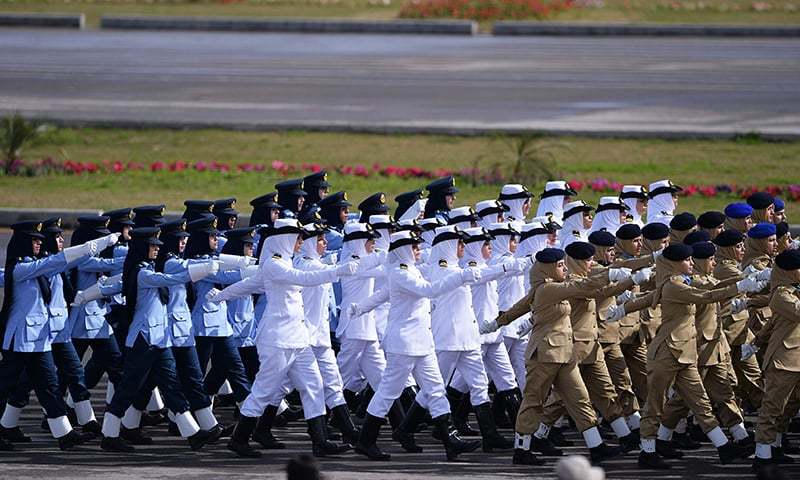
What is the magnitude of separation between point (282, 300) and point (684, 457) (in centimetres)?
343

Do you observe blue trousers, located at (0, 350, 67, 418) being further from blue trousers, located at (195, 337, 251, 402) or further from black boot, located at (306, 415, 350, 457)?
black boot, located at (306, 415, 350, 457)

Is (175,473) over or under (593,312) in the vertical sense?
under

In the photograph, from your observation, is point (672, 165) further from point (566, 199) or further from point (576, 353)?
point (576, 353)

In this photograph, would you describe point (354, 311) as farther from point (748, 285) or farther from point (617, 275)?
point (748, 285)

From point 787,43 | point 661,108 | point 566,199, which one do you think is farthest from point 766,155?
point 787,43

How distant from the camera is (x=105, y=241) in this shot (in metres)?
13.2

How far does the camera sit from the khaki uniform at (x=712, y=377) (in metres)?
12.5

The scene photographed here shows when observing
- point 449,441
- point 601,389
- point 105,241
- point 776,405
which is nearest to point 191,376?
point 105,241

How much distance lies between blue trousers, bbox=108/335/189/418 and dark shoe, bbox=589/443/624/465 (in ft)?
10.7

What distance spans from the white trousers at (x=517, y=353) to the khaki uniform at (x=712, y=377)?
5.47 feet

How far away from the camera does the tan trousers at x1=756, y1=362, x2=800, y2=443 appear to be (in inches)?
474

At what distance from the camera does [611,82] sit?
108 ft

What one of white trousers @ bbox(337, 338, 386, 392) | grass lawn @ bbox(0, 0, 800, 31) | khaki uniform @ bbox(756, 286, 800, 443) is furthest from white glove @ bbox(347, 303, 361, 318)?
grass lawn @ bbox(0, 0, 800, 31)

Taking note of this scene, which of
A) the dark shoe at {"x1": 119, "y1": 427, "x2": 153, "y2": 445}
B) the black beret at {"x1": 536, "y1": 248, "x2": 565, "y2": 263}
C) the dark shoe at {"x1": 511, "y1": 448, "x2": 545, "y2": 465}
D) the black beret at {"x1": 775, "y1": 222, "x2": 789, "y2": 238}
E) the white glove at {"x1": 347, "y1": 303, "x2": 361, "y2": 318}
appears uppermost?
the black beret at {"x1": 536, "y1": 248, "x2": 565, "y2": 263}
